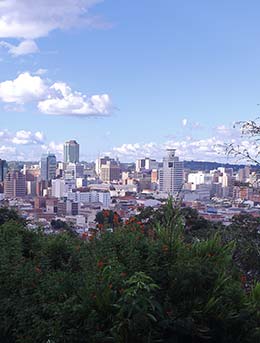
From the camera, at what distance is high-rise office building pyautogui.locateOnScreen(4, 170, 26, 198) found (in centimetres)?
2271

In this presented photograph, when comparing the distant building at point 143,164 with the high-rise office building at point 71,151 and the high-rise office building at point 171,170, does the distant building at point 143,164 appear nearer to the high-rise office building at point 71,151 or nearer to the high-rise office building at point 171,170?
the high-rise office building at point 71,151

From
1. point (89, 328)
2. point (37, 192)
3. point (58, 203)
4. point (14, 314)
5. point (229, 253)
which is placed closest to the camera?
point (89, 328)

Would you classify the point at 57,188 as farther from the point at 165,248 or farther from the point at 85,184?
the point at 165,248

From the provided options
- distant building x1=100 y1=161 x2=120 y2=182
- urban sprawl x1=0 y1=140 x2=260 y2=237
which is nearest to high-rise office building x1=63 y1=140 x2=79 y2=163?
urban sprawl x1=0 y1=140 x2=260 y2=237

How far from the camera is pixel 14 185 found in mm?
24500

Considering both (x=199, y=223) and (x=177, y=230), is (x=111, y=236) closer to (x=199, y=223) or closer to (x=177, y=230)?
(x=177, y=230)

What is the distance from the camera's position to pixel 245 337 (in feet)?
10.8

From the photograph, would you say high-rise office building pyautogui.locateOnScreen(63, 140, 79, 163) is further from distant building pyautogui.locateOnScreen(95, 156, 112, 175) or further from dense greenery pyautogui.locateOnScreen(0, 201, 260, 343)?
dense greenery pyautogui.locateOnScreen(0, 201, 260, 343)

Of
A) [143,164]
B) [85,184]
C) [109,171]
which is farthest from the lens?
[85,184]

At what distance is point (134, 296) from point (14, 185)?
877 inches

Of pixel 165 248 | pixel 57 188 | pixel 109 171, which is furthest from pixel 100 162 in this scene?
pixel 165 248

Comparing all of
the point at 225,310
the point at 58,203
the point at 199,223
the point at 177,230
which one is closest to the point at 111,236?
the point at 177,230

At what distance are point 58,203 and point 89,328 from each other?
24.1 metres

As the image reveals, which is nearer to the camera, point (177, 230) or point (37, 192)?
point (177, 230)
